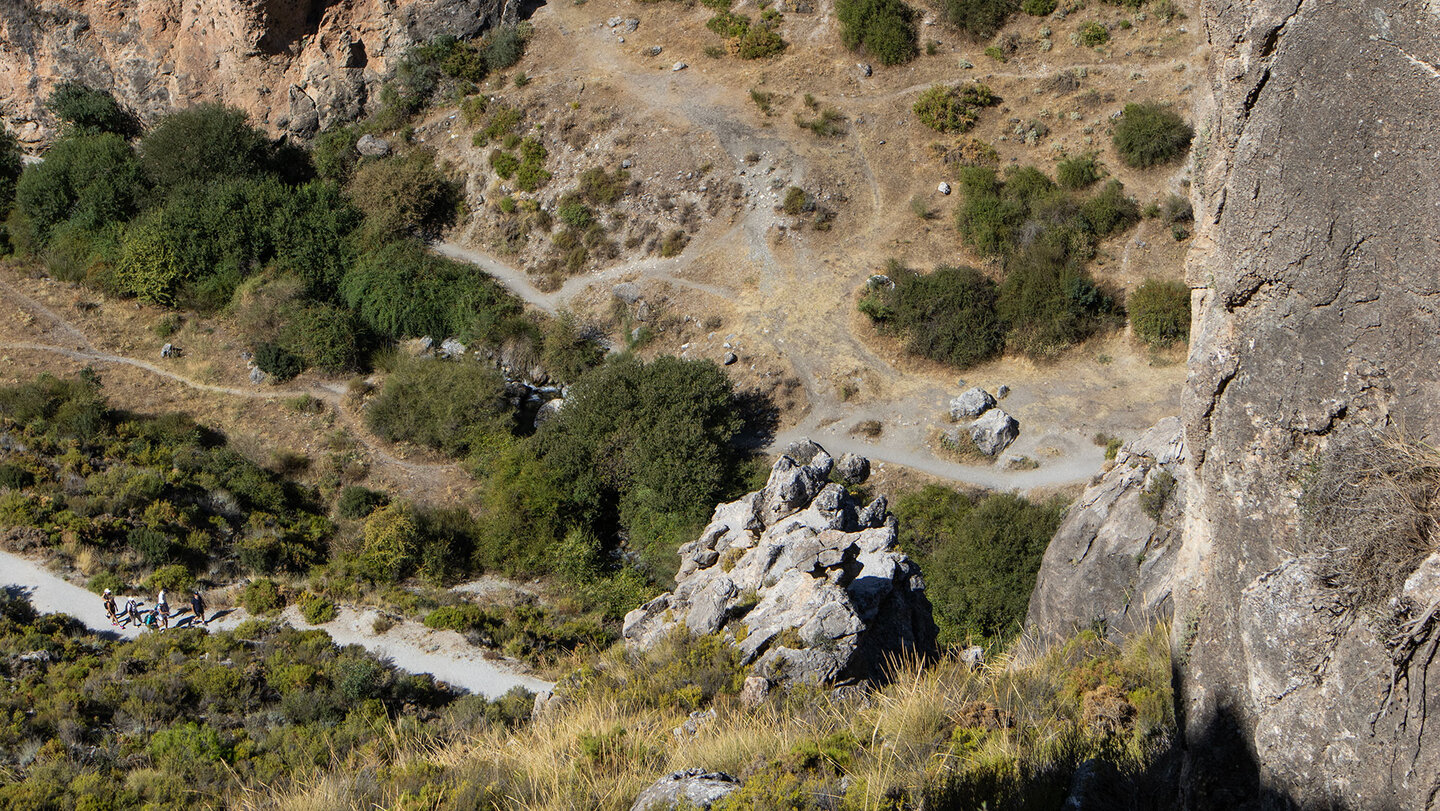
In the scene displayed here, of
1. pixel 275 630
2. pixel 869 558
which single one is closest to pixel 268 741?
pixel 275 630

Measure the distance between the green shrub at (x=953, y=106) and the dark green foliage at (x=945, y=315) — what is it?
7182 millimetres

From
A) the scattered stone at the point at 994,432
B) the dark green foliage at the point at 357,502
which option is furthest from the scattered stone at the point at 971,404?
the dark green foliage at the point at 357,502

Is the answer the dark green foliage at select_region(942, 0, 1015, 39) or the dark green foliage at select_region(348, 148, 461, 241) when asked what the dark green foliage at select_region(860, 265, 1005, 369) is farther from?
the dark green foliage at select_region(348, 148, 461, 241)

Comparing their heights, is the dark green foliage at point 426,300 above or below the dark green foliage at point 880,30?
below

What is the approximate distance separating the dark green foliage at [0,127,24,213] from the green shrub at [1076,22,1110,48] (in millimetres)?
45240

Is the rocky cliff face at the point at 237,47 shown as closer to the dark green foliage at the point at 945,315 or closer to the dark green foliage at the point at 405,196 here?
the dark green foliage at the point at 405,196

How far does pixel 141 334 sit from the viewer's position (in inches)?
1382

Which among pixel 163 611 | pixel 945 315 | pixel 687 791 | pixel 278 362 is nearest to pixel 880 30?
pixel 945 315

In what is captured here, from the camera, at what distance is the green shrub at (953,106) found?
117 feet

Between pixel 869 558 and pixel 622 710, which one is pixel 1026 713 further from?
pixel 869 558

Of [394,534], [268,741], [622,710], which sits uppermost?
[622,710]

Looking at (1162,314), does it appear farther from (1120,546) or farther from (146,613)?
(146,613)

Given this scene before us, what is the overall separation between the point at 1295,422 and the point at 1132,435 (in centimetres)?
2355

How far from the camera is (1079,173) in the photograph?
109 feet
